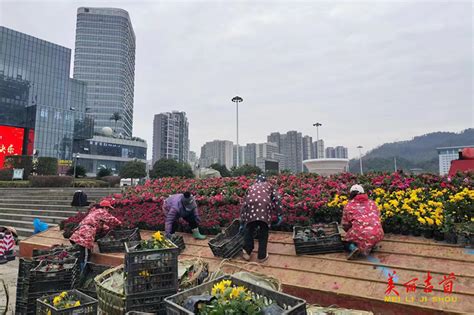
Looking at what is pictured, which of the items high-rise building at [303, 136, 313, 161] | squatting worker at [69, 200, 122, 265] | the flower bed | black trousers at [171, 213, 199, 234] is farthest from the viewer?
high-rise building at [303, 136, 313, 161]

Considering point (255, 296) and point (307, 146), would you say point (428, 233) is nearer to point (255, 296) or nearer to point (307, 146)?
point (255, 296)

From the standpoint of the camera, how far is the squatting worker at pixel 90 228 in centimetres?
582

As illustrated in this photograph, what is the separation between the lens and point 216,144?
10862 cm

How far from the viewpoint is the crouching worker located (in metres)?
4.66

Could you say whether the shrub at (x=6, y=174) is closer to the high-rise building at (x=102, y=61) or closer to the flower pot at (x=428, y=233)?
the flower pot at (x=428, y=233)

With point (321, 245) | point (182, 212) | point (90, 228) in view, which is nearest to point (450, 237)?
point (321, 245)

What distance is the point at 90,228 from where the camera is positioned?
6.04m

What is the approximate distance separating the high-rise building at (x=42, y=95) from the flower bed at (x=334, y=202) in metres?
83.4

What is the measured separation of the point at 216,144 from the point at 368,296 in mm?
105578

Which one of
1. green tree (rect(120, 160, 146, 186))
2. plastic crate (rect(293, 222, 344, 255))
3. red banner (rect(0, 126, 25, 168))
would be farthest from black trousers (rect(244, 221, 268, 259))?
green tree (rect(120, 160, 146, 186))

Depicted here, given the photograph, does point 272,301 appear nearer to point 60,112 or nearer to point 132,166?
point 132,166

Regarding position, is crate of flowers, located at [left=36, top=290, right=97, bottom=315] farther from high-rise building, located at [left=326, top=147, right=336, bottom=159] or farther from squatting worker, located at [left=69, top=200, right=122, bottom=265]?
high-rise building, located at [left=326, top=147, right=336, bottom=159]

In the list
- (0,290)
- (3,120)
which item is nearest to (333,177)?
(0,290)

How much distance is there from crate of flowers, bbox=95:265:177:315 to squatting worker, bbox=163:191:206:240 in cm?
276
